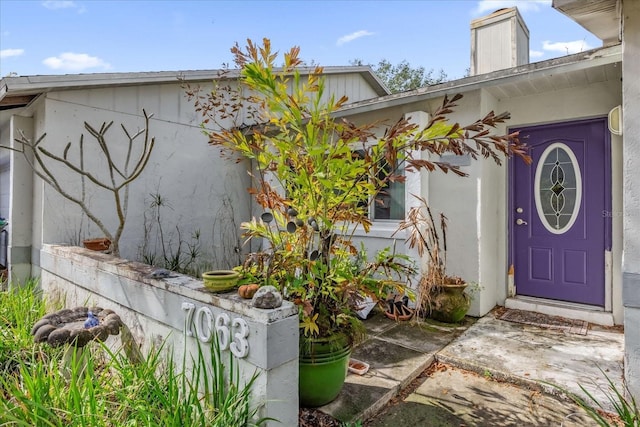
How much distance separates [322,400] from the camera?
8.41 ft

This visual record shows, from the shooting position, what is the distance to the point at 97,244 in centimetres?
443

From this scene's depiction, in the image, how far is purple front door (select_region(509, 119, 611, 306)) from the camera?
430 cm

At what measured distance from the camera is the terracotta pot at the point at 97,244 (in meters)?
4.39

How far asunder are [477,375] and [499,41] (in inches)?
197

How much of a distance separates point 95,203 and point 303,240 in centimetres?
373

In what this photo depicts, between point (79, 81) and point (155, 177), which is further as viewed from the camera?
point (155, 177)

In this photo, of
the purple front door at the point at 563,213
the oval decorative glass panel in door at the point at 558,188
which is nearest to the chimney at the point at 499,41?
the purple front door at the point at 563,213

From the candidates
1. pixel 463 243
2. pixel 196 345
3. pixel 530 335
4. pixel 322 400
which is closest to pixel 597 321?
pixel 530 335

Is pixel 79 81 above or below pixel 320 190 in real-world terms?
above

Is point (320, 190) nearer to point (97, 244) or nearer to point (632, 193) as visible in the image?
point (632, 193)

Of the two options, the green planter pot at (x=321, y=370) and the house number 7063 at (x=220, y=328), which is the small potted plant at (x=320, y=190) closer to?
the green planter pot at (x=321, y=370)

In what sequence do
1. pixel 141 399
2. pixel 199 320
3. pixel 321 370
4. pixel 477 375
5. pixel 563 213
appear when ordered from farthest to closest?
pixel 563 213 < pixel 477 375 < pixel 321 370 < pixel 199 320 < pixel 141 399

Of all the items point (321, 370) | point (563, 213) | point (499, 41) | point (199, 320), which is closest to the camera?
point (199, 320)

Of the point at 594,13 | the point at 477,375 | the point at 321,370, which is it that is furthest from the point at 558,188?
the point at 321,370
